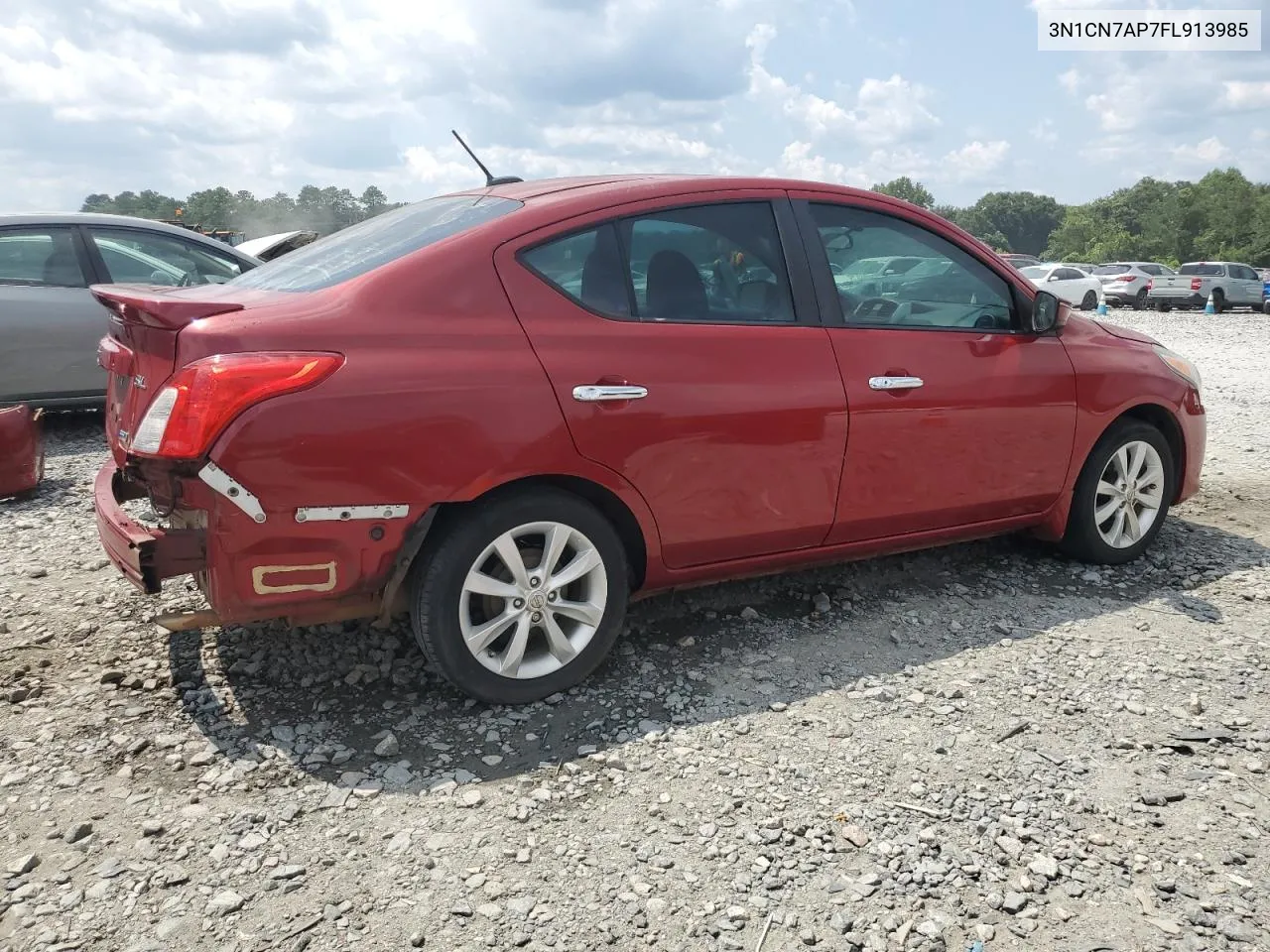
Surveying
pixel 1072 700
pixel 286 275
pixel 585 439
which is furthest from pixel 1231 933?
pixel 286 275

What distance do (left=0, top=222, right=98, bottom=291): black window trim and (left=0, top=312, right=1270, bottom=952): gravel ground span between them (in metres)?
3.54

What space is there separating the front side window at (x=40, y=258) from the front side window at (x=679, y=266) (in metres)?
5.38

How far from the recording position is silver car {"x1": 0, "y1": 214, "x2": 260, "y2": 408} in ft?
22.8

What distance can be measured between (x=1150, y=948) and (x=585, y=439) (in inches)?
78.9

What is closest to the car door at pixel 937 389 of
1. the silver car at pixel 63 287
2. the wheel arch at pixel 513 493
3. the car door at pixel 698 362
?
the car door at pixel 698 362

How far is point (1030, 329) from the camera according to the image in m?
4.27

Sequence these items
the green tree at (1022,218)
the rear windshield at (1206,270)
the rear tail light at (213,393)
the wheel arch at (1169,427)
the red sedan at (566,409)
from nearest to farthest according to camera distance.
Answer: the rear tail light at (213,393) < the red sedan at (566,409) < the wheel arch at (1169,427) < the rear windshield at (1206,270) < the green tree at (1022,218)

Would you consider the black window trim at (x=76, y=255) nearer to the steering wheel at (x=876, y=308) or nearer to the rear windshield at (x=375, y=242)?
the rear windshield at (x=375, y=242)

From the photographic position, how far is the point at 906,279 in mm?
4059

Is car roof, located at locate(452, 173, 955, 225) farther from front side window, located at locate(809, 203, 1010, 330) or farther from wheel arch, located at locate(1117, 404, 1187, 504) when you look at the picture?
wheel arch, located at locate(1117, 404, 1187, 504)

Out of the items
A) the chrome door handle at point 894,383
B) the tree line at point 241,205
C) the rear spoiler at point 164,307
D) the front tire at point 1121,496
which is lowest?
the front tire at point 1121,496

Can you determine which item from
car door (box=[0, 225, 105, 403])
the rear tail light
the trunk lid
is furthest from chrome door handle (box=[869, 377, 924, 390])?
car door (box=[0, 225, 105, 403])

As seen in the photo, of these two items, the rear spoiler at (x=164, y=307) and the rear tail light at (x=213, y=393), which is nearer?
the rear tail light at (x=213, y=393)

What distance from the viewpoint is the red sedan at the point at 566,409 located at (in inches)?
114
